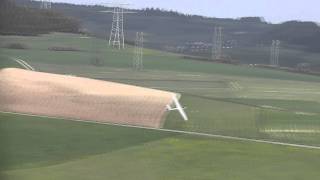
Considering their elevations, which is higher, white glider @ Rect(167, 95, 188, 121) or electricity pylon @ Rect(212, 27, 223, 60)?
electricity pylon @ Rect(212, 27, 223, 60)

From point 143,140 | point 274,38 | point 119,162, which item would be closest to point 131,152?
point 119,162

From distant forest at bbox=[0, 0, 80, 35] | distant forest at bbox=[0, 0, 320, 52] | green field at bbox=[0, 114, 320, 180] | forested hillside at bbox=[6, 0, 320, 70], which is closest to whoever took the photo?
green field at bbox=[0, 114, 320, 180]

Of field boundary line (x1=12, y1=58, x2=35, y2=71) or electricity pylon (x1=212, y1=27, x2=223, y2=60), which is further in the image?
electricity pylon (x1=212, y1=27, x2=223, y2=60)

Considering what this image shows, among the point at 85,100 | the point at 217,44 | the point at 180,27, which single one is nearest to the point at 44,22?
the point at 85,100

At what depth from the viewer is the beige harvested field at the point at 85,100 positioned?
26.2 ft

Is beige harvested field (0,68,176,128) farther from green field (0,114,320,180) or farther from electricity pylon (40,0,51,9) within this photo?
electricity pylon (40,0,51,9)

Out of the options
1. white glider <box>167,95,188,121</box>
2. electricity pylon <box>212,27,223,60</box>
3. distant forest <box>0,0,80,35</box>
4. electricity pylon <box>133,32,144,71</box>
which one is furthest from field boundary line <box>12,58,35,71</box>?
electricity pylon <box>212,27,223,60</box>

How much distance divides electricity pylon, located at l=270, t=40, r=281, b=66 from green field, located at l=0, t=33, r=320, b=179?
34 cm

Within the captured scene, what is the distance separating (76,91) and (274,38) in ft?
9.66

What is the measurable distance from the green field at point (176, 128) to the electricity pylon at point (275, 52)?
13.2 inches

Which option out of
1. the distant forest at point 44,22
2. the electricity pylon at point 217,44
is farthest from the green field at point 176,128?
the electricity pylon at point 217,44

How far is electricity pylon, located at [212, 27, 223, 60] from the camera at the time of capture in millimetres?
9362

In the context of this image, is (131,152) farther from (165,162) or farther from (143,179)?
(143,179)

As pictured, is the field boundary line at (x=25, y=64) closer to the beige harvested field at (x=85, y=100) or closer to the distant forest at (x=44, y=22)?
the beige harvested field at (x=85, y=100)
